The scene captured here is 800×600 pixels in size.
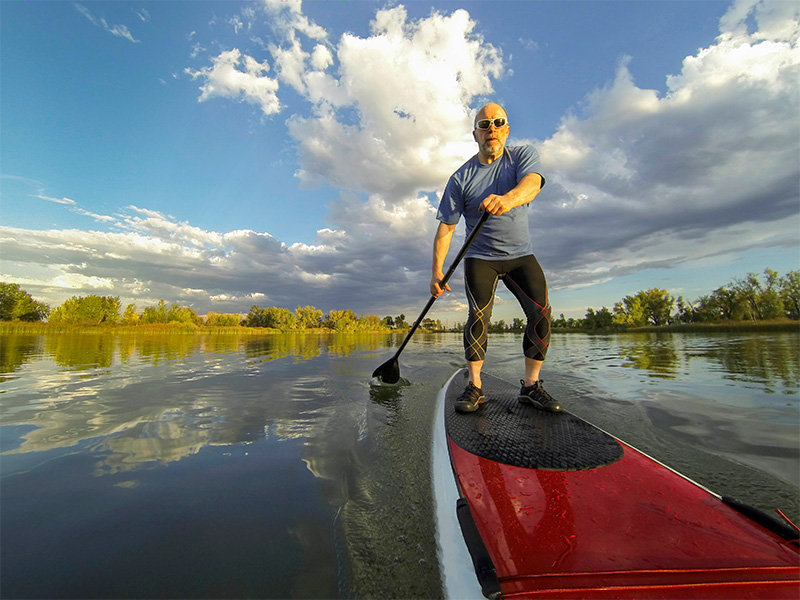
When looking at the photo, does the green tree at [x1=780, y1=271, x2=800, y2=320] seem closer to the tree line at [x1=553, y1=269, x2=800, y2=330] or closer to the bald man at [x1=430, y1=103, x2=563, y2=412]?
the tree line at [x1=553, y1=269, x2=800, y2=330]

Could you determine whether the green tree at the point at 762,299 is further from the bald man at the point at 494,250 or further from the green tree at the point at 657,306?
the bald man at the point at 494,250

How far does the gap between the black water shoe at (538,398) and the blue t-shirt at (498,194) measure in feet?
3.81

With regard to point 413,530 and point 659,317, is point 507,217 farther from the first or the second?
point 659,317

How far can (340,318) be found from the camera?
68750 millimetres

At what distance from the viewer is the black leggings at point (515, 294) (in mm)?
2672

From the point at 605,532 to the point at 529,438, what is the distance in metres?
0.85

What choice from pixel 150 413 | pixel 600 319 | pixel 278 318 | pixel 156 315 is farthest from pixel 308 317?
pixel 150 413

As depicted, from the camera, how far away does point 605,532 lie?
93cm

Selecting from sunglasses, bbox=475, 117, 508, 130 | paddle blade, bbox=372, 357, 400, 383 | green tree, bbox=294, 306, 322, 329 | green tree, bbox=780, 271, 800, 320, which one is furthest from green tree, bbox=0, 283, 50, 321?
green tree, bbox=780, 271, 800, 320

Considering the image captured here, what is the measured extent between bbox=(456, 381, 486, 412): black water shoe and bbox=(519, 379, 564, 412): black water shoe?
36cm

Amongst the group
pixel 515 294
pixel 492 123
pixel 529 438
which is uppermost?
pixel 492 123

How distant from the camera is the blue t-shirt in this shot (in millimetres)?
2734

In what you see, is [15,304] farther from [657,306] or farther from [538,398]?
[657,306]

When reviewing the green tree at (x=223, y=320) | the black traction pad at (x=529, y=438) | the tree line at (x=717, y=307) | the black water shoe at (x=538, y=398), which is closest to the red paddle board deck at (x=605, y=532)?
the black traction pad at (x=529, y=438)
